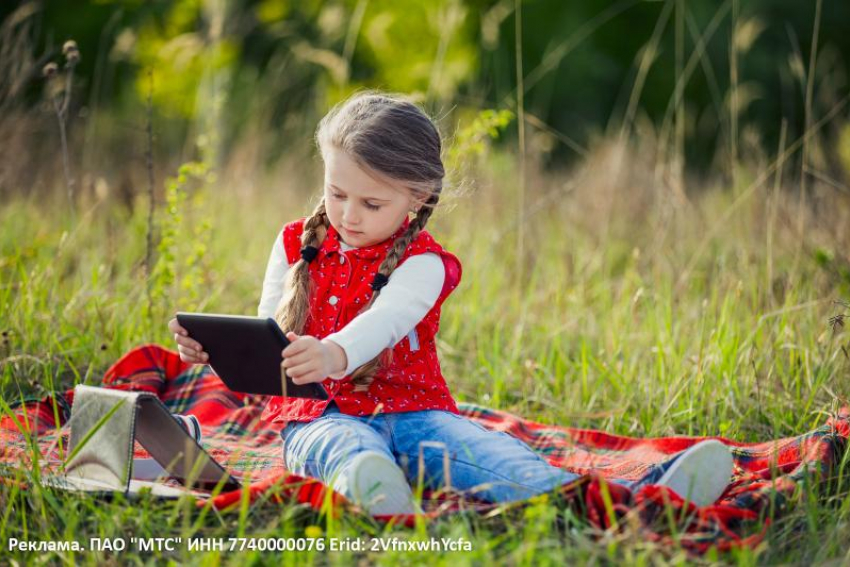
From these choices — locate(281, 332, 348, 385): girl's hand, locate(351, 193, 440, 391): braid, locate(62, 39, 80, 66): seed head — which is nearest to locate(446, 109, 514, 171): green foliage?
locate(351, 193, 440, 391): braid

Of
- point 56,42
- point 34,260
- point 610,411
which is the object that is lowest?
point 610,411

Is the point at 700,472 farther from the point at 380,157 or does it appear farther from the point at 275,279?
the point at 275,279

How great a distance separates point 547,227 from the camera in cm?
539

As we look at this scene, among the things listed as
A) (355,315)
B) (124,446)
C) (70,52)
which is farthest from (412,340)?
(70,52)

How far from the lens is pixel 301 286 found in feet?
8.18

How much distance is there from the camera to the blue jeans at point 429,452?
7.27 feet

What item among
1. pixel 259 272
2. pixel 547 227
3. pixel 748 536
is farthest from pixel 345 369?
pixel 547 227

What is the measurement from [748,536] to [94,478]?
4.78 ft

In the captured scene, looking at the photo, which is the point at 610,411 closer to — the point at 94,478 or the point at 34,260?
the point at 94,478

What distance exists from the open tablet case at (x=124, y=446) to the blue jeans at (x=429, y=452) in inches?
8.4

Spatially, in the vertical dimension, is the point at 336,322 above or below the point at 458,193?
below

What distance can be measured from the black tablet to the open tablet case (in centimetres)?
20

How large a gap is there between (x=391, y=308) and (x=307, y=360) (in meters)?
0.28

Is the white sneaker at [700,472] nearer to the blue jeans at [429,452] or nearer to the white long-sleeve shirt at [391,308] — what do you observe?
the blue jeans at [429,452]
